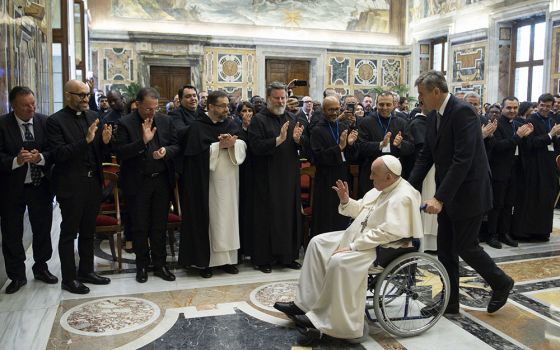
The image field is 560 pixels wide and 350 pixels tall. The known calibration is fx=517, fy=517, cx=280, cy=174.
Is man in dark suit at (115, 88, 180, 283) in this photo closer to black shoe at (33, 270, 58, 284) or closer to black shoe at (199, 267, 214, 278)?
black shoe at (199, 267, 214, 278)

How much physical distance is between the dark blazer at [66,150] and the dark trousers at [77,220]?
0.07 metres

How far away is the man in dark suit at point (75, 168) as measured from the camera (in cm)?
440

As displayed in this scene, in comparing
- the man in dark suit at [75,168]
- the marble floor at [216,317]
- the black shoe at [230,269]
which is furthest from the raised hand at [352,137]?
the man in dark suit at [75,168]

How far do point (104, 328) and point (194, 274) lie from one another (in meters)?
1.42

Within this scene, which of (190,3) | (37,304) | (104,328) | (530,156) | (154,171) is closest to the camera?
(104,328)

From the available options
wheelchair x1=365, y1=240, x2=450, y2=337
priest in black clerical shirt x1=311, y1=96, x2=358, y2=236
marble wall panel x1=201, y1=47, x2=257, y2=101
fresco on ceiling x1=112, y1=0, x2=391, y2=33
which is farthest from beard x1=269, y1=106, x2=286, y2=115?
fresco on ceiling x1=112, y1=0, x2=391, y2=33

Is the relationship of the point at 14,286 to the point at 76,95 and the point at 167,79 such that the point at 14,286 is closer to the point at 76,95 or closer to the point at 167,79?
the point at 76,95

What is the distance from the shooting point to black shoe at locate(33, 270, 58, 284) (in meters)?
4.75

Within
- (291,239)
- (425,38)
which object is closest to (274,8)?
(425,38)

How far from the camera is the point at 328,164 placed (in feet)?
17.6

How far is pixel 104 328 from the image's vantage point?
12.5ft

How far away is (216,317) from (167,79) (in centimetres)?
1220

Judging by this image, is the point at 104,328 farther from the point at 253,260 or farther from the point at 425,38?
the point at 425,38

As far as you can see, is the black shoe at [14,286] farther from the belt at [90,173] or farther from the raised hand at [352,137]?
the raised hand at [352,137]
